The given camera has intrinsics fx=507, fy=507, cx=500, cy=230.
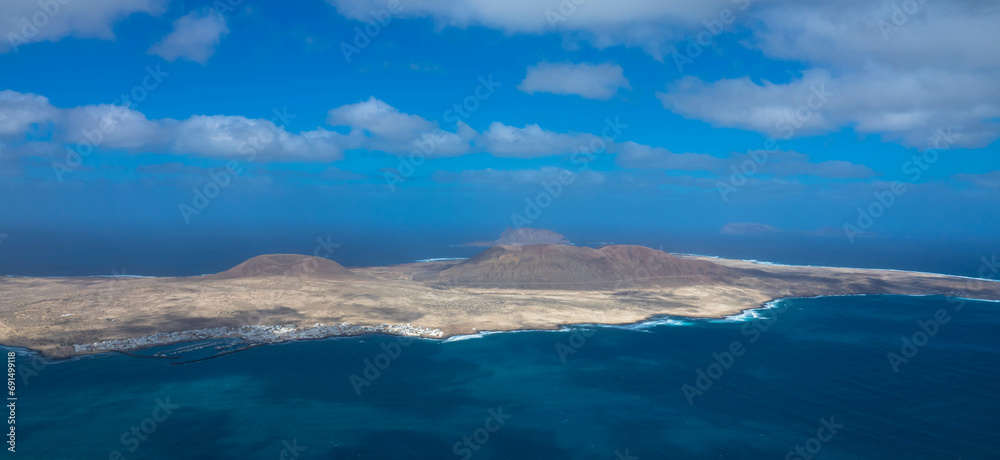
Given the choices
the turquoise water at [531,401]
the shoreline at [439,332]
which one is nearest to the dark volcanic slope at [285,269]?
the shoreline at [439,332]

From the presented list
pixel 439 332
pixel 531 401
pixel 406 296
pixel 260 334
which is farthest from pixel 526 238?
pixel 531 401

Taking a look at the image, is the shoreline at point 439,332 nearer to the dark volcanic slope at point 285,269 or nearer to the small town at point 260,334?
the small town at point 260,334

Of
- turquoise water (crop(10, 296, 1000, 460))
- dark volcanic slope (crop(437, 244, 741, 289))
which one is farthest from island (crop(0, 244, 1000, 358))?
turquoise water (crop(10, 296, 1000, 460))

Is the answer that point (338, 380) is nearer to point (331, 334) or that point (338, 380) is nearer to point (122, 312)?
point (331, 334)

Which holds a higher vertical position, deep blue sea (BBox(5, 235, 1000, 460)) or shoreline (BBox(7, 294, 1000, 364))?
shoreline (BBox(7, 294, 1000, 364))

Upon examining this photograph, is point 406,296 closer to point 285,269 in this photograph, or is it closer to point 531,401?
point 285,269

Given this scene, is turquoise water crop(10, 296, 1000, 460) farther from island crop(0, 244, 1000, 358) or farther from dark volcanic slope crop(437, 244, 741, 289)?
dark volcanic slope crop(437, 244, 741, 289)
